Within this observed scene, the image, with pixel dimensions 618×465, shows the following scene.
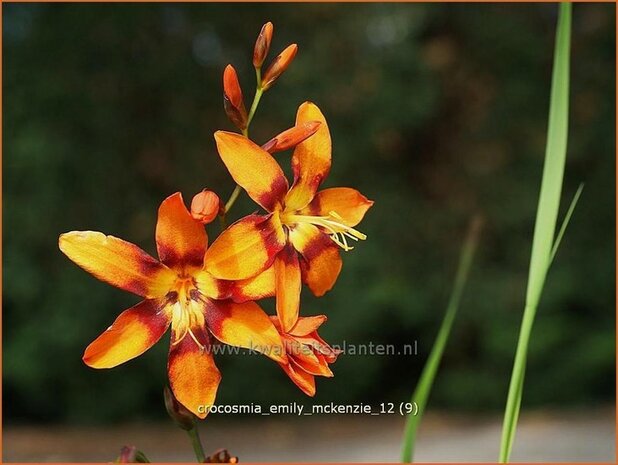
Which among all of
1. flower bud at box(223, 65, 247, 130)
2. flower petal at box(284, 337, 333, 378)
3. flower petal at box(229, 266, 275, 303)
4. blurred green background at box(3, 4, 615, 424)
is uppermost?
blurred green background at box(3, 4, 615, 424)

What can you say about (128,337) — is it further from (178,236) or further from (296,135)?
(296,135)

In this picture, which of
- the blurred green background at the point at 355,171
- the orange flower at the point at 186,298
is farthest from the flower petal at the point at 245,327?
the blurred green background at the point at 355,171

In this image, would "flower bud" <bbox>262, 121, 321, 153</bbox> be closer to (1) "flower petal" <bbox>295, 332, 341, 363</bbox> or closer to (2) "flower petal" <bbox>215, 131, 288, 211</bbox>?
(2) "flower petal" <bbox>215, 131, 288, 211</bbox>

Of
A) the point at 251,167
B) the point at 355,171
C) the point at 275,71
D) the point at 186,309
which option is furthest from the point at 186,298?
the point at 355,171

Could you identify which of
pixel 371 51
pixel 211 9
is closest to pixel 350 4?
pixel 371 51

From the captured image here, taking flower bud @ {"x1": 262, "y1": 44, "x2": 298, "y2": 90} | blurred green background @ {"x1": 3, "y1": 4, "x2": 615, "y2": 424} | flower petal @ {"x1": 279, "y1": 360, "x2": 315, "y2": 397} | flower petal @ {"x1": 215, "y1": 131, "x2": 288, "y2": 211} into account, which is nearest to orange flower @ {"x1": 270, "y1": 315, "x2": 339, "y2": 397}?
flower petal @ {"x1": 279, "y1": 360, "x2": 315, "y2": 397}

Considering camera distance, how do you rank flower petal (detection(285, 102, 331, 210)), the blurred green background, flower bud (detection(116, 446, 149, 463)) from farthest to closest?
1. the blurred green background
2. flower petal (detection(285, 102, 331, 210))
3. flower bud (detection(116, 446, 149, 463))
